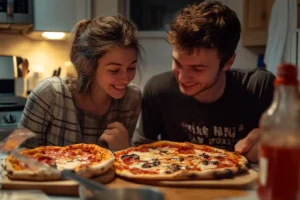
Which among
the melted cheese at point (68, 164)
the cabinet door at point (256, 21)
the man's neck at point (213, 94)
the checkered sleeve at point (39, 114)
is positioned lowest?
the melted cheese at point (68, 164)

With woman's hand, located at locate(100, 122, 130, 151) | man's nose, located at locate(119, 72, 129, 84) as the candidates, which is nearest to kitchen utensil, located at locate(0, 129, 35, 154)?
woman's hand, located at locate(100, 122, 130, 151)

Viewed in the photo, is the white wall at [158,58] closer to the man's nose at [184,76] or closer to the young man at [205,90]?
the young man at [205,90]

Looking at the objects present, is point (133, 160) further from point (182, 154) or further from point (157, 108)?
point (157, 108)

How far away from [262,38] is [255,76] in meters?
1.32

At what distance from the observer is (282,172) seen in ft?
2.39

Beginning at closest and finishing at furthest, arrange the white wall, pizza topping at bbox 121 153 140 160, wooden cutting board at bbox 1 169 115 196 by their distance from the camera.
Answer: wooden cutting board at bbox 1 169 115 196, pizza topping at bbox 121 153 140 160, the white wall

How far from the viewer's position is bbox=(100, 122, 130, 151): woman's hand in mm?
1472

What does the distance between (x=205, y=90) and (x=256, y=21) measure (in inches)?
62.0

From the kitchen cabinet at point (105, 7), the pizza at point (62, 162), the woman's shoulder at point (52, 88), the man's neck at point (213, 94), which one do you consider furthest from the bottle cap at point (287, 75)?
the kitchen cabinet at point (105, 7)

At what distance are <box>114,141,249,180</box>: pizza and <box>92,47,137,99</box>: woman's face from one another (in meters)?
0.27

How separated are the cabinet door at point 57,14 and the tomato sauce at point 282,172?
239 cm

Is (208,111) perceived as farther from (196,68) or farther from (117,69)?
(117,69)

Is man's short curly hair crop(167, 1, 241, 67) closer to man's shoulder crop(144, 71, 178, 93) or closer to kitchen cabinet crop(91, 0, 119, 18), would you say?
man's shoulder crop(144, 71, 178, 93)

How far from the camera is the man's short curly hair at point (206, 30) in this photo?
1454mm
